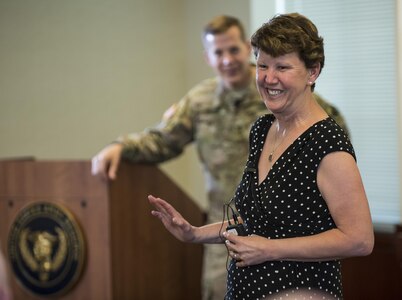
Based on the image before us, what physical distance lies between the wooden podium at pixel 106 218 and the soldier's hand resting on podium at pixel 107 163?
5 centimetres

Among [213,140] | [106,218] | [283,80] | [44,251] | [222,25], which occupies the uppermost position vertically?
[222,25]

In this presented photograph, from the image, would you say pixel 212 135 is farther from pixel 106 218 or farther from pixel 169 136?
pixel 106 218

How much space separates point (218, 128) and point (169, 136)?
26cm

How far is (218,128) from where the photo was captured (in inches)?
142

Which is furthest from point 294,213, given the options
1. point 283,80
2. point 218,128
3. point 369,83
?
point 369,83

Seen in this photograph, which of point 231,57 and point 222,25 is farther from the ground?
point 222,25

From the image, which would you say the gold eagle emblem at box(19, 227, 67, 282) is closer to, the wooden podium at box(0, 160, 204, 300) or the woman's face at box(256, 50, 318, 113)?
the wooden podium at box(0, 160, 204, 300)

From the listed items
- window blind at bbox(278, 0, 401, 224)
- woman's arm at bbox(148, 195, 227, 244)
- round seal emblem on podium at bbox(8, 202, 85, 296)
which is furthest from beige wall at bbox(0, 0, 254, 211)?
woman's arm at bbox(148, 195, 227, 244)

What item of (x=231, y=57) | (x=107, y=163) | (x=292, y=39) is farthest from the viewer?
(x=231, y=57)

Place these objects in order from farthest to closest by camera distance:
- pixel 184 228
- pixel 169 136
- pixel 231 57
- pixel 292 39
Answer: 1. pixel 169 136
2. pixel 231 57
3. pixel 184 228
4. pixel 292 39

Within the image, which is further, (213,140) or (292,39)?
(213,140)

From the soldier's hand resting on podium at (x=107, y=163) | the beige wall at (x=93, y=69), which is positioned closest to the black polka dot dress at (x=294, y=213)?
the soldier's hand resting on podium at (x=107, y=163)

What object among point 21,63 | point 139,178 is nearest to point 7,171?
point 139,178

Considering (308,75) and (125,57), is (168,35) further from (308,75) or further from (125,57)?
(308,75)
